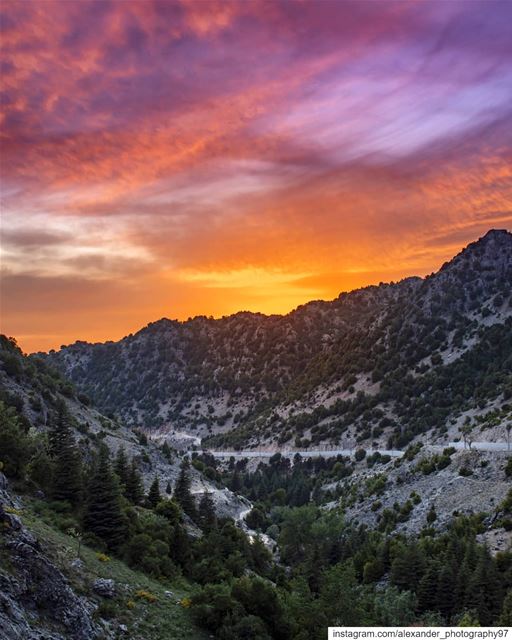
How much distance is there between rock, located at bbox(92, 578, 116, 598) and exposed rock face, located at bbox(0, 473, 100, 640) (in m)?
3.04

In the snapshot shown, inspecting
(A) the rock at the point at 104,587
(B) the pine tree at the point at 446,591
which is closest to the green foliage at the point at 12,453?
(A) the rock at the point at 104,587

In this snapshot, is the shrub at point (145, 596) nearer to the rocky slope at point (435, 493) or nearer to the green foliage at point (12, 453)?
the green foliage at point (12, 453)

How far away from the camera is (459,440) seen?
108750mm

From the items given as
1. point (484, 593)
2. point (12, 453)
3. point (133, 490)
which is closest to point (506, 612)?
point (484, 593)

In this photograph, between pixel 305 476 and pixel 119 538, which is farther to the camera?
pixel 305 476

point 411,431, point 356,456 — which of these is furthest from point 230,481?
point 411,431

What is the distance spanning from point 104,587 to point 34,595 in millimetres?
6624

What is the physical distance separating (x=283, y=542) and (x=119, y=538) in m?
49.1

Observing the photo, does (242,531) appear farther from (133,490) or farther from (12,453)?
(12,453)

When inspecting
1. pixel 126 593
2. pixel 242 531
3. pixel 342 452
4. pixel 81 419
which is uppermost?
pixel 81 419

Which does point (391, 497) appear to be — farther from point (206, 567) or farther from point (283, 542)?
point (206, 567)

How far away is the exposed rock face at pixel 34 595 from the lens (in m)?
21.8

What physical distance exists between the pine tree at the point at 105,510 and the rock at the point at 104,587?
1030cm

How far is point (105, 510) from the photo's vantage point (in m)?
41.6
